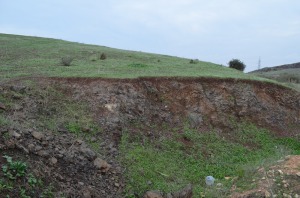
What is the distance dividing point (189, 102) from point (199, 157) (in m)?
2.01

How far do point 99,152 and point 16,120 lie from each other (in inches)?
63.0

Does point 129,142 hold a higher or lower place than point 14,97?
lower

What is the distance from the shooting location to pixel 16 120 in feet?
23.1

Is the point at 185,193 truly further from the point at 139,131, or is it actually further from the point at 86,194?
the point at 139,131

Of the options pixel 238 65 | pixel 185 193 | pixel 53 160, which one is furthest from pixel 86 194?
pixel 238 65

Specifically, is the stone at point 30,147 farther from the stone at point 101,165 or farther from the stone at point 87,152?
the stone at point 101,165

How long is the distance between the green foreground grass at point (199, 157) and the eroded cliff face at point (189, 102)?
0.42m

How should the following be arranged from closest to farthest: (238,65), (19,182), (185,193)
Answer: (19,182)
(185,193)
(238,65)

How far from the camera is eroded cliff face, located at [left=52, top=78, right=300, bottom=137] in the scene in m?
8.81

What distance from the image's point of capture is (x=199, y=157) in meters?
8.44

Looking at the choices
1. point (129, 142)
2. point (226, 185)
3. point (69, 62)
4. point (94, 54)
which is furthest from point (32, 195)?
point (94, 54)

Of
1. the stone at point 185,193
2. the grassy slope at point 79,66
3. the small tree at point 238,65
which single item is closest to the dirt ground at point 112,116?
the grassy slope at point 79,66

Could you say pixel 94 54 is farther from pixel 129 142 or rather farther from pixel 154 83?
pixel 129 142

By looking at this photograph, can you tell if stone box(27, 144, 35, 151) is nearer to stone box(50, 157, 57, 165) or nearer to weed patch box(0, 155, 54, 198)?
stone box(50, 157, 57, 165)
